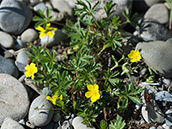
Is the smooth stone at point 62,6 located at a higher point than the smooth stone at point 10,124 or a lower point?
higher

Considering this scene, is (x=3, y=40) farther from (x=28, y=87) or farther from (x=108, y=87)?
(x=108, y=87)

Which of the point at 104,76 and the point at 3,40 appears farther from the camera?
the point at 3,40

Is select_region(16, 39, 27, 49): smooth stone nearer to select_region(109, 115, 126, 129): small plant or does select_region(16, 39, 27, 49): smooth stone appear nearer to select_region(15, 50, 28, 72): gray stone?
select_region(15, 50, 28, 72): gray stone

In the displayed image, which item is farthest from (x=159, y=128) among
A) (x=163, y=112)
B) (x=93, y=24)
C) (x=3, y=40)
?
(x=3, y=40)

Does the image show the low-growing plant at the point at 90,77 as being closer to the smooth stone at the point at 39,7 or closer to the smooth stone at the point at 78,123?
the smooth stone at the point at 78,123

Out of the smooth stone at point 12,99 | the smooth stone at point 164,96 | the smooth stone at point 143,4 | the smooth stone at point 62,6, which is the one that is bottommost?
the smooth stone at point 164,96

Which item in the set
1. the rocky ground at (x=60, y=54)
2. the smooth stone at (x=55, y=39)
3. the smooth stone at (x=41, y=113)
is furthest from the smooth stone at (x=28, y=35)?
the smooth stone at (x=41, y=113)

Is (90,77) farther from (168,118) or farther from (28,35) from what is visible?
(28,35)
